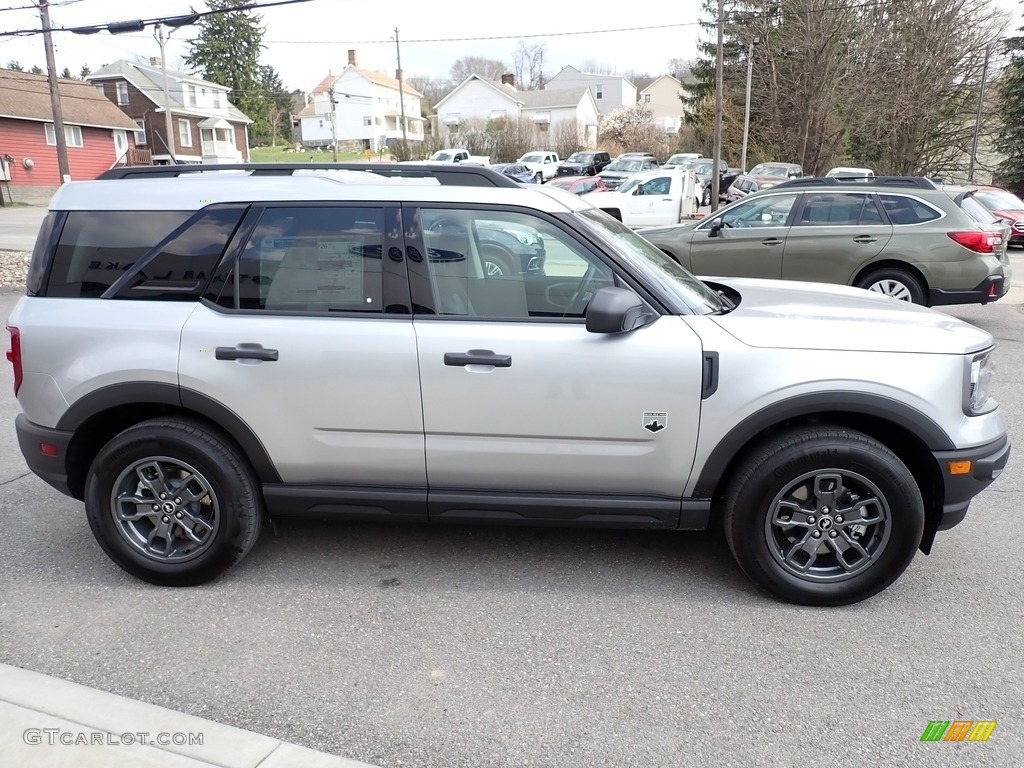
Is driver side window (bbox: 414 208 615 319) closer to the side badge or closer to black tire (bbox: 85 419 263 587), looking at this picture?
the side badge

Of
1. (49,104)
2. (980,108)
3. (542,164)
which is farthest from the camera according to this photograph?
(542,164)

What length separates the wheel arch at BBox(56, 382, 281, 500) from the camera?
3.60 meters

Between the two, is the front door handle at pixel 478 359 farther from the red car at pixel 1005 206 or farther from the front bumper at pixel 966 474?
the red car at pixel 1005 206

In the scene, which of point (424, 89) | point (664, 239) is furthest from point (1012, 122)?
point (424, 89)

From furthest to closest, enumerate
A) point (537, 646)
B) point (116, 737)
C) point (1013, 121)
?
point (1013, 121) < point (537, 646) < point (116, 737)

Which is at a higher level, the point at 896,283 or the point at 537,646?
the point at 896,283

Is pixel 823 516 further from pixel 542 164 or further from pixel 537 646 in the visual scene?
pixel 542 164

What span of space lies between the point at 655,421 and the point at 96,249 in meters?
2.67

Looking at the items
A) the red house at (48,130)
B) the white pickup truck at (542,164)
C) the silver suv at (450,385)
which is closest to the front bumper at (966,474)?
the silver suv at (450,385)

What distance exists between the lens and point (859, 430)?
11.5ft

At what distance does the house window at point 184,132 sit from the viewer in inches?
2288

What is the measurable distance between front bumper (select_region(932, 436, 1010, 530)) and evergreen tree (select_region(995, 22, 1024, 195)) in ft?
118

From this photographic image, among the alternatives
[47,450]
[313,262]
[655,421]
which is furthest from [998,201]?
[47,450]

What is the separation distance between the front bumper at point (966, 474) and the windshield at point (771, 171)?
28.9m
